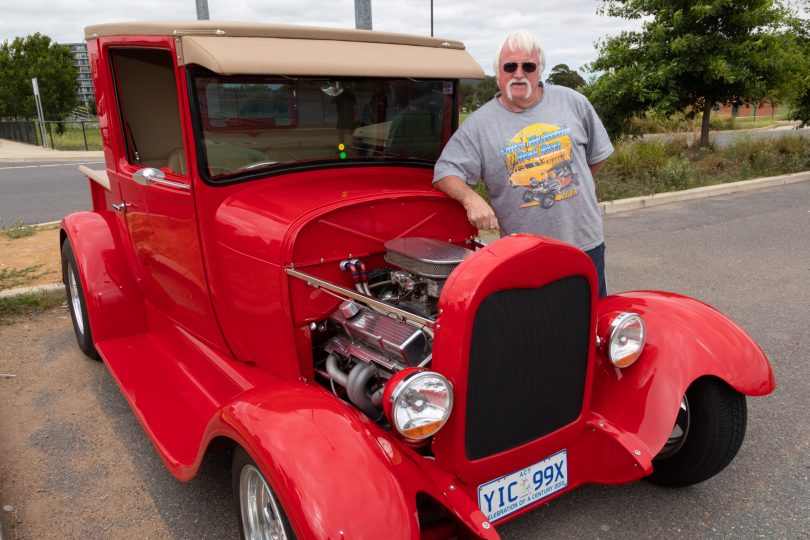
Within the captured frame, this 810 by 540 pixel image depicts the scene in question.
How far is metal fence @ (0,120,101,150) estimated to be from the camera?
20188mm

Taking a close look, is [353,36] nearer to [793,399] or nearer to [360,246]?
[360,246]

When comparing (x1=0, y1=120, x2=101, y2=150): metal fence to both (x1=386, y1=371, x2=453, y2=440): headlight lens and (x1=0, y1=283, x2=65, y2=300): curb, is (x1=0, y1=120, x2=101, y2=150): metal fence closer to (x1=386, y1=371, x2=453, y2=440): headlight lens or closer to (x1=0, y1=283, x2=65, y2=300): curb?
(x1=0, y1=283, x2=65, y2=300): curb

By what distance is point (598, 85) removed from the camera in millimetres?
10781

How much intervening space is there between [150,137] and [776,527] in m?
3.45

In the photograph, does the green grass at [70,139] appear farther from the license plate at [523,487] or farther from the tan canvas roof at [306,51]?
the license plate at [523,487]

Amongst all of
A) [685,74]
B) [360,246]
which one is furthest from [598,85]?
[360,246]

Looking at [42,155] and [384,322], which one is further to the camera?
[42,155]

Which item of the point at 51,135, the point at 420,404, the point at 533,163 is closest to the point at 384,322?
the point at 420,404

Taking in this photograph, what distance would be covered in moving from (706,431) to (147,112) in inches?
122

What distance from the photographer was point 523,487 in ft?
6.87

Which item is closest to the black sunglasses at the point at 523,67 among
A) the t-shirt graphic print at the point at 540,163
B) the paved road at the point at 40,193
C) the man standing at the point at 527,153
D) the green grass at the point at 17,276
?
the man standing at the point at 527,153

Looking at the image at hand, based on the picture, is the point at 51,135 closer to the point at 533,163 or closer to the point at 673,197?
the point at 673,197

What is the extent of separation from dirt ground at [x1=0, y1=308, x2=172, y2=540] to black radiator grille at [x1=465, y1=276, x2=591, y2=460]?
139 centimetres

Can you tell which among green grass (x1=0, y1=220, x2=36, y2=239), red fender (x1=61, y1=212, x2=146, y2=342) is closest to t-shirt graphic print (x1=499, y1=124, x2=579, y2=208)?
red fender (x1=61, y1=212, x2=146, y2=342)
